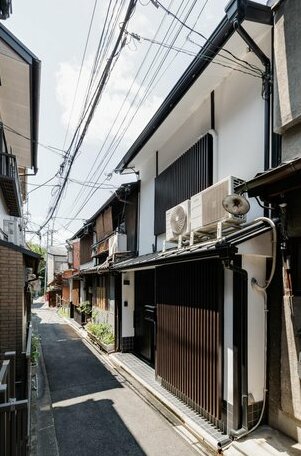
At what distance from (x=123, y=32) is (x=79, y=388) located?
7953 mm

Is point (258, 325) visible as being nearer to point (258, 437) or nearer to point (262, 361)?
point (262, 361)

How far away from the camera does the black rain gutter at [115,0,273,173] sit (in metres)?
4.42

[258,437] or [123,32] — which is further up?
[123,32]

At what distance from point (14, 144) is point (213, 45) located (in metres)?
8.94

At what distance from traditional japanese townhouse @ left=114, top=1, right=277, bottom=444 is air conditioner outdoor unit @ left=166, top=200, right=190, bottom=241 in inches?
0.9

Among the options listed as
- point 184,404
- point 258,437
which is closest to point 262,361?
point 258,437

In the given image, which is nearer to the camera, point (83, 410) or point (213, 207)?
point (213, 207)

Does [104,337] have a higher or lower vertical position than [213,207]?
lower

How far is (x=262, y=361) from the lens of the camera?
15.7 feet

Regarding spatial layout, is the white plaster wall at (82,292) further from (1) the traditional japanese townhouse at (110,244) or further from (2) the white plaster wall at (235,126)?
(2) the white plaster wall at (235,126)

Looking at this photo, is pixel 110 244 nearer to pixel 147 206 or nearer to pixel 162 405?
pixel 147 206

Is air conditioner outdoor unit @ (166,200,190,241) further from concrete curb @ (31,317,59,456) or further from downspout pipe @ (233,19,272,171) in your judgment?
concrete curb @ (31,317,59,456)

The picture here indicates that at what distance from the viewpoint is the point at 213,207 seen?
549 cm

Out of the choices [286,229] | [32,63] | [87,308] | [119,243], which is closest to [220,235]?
[286,229]
